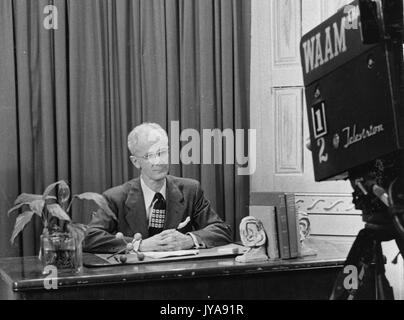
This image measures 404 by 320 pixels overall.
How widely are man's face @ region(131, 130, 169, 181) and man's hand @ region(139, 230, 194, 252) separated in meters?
0.31

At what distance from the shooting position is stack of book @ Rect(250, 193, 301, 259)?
7.25ft

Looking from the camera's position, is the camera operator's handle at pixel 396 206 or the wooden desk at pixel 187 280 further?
the wooden desk at pixel 187 280

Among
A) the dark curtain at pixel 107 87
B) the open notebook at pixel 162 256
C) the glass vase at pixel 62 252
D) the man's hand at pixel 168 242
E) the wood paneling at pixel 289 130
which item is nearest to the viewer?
the glass vase at pixel 62 252

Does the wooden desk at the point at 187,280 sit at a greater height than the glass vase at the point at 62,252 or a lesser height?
lesser

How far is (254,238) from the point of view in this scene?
2.21 meters

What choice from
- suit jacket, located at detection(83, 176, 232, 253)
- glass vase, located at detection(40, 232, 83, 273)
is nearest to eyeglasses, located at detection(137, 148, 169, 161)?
suit jacket, located at detection(83, 176, 232, 253)

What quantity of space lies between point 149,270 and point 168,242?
1.42ft

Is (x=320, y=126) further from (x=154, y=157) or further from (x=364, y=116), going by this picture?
(x=154, y=157)

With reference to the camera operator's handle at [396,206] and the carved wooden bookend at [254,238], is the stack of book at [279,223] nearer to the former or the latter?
the carved wooden bookend at [254,238]

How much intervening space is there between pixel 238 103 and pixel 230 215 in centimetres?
56

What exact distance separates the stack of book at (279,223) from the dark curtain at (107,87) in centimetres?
112

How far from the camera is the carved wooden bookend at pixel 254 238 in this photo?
2.20m

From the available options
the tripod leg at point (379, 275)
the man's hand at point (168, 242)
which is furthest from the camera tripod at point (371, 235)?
the man's hand at point (168, 242)
